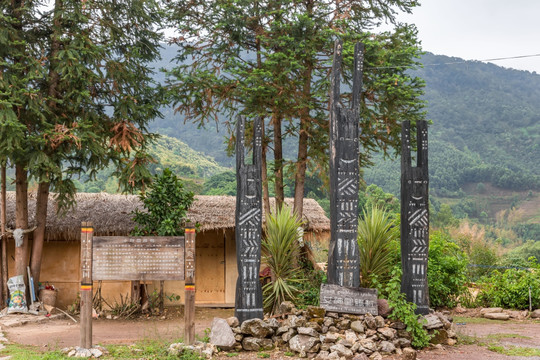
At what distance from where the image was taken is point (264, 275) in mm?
11539

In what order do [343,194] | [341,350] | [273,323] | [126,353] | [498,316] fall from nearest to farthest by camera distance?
[341,350] < [126,353] < [273,323] < [343,194] < [498,316]

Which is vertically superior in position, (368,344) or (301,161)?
(301,161)

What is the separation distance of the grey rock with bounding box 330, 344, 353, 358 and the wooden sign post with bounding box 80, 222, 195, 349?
6.30ft

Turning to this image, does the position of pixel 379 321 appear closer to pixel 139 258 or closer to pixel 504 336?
pixel 504 336

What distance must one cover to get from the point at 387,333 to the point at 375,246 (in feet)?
5.98

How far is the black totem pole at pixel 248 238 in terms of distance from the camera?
26.1ft

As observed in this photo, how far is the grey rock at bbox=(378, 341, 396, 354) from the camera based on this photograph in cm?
734

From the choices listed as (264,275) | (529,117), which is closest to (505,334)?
(264,275)

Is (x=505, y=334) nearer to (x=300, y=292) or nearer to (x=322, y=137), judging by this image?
(x=300, y=292)

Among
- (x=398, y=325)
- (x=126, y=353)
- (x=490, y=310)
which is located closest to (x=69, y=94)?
(x=126, y=353)

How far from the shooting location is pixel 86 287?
7.39 meters

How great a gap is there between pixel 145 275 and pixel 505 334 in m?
5.79

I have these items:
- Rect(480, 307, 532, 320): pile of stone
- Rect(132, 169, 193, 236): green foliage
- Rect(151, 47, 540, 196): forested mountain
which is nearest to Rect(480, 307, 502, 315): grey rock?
Rect(480, 307, 532, 320): pile of stone

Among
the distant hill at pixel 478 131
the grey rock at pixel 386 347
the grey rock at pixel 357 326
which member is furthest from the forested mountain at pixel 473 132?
the grey rock at pixel 386 347
